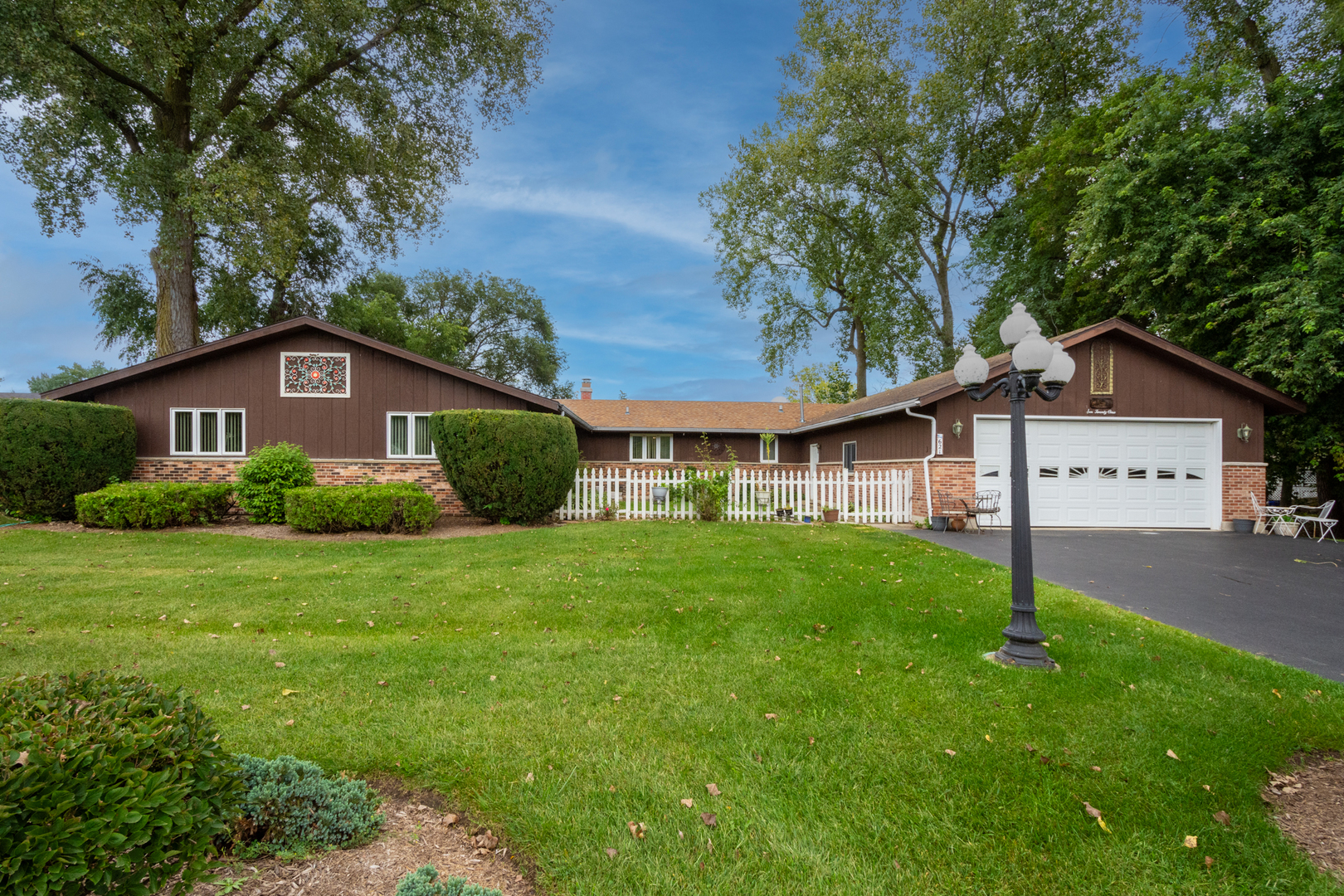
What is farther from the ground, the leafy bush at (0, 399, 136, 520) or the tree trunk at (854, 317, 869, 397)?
the tree trunk at (854, 317, 869, 397)

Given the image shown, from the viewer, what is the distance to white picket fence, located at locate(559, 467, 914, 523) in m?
13.2

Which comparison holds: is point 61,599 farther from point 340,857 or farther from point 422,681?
point 340,857

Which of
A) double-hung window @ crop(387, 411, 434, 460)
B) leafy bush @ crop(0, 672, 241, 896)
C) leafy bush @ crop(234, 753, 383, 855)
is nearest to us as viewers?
leafy bush @ crop(0, 672, 241, 896)

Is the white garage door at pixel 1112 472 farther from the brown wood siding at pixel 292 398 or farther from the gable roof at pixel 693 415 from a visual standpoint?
the brown wood siding at pixel 292 398

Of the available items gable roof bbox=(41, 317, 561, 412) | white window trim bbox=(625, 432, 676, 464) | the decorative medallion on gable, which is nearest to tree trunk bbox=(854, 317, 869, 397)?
white window trim bbox=(625, 432, 676, 464)

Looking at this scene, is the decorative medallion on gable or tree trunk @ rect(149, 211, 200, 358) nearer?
the decorative medallion on gable

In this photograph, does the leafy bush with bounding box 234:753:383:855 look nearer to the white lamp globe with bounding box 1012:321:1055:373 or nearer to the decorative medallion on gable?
the white lamp globe with bounding box 1012:321:1055:373

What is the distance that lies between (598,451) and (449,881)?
834 inches

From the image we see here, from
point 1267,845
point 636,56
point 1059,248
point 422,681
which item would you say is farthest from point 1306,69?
point 422,681

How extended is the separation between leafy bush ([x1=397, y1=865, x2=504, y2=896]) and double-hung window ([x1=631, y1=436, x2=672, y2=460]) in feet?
68.5

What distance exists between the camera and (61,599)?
6.07m

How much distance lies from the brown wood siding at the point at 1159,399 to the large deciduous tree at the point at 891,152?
12.1m

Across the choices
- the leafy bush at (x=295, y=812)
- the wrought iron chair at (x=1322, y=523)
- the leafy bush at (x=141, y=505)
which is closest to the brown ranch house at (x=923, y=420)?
the wrought iron chair at (x=1322, y=523)

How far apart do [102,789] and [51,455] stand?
565 inches
